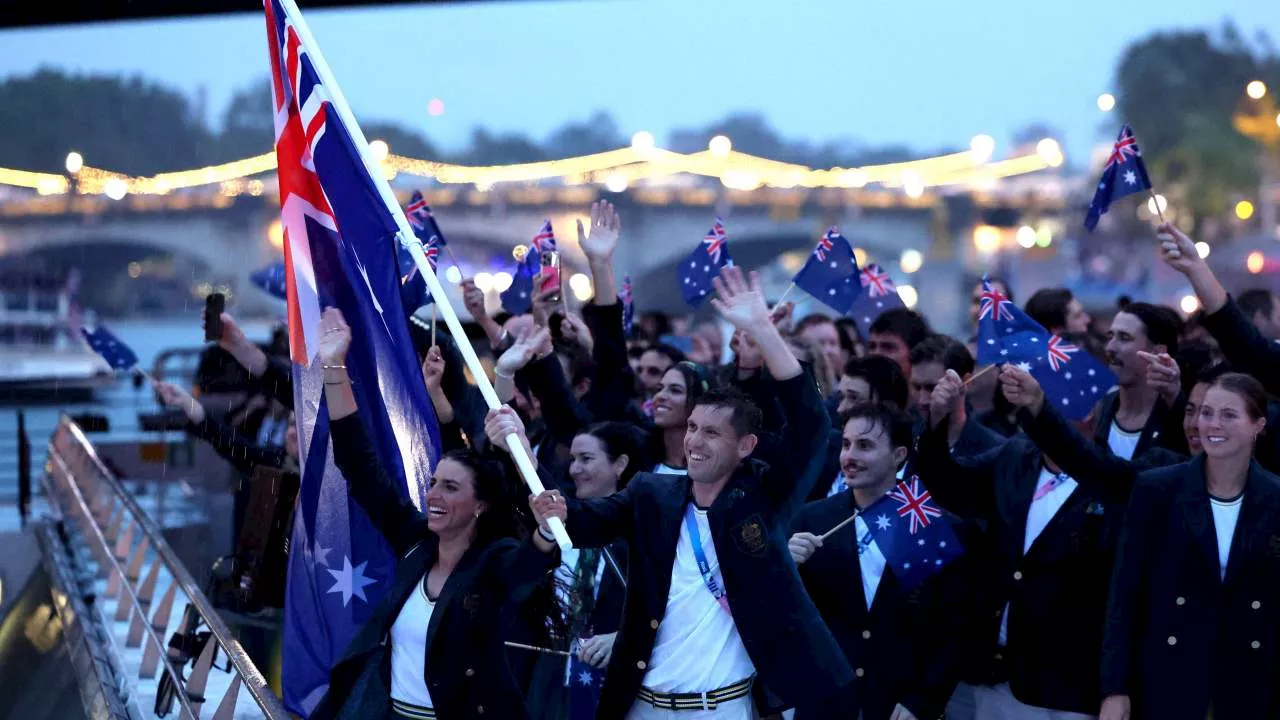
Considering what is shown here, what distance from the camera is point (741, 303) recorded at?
532 centimetres

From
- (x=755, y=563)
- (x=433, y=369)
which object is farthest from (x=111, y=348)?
(x=755, y=563)

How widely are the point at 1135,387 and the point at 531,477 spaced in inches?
112

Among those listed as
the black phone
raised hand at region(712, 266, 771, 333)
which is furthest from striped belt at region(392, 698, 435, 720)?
the black phone

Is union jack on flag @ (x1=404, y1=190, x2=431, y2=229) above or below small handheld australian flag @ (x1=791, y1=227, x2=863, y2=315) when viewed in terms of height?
above

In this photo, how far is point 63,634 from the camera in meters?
10.2

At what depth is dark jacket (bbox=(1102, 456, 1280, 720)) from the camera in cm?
577

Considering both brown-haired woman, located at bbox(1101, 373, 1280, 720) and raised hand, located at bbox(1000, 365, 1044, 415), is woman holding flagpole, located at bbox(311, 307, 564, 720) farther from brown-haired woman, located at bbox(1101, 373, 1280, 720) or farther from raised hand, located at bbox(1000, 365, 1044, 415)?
brown-haired woman, located at bbox(1101, 373, 1280, 720)

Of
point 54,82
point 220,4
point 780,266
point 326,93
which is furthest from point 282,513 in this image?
point 780,266

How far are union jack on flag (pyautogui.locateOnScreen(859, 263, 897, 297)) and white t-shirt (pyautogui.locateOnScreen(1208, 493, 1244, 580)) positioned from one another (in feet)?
17.4

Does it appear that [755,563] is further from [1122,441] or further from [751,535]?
[1122,441]

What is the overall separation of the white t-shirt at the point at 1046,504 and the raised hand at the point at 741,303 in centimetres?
148

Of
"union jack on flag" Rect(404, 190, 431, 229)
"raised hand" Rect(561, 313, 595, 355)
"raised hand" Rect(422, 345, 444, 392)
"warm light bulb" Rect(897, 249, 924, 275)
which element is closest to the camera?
"raised hand" Rect(422, 345, 444, 392)

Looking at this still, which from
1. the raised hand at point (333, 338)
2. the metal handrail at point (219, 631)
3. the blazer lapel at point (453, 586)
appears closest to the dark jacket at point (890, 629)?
the blazer lapel at point (453, 586)

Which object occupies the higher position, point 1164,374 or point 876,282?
point 876,282
